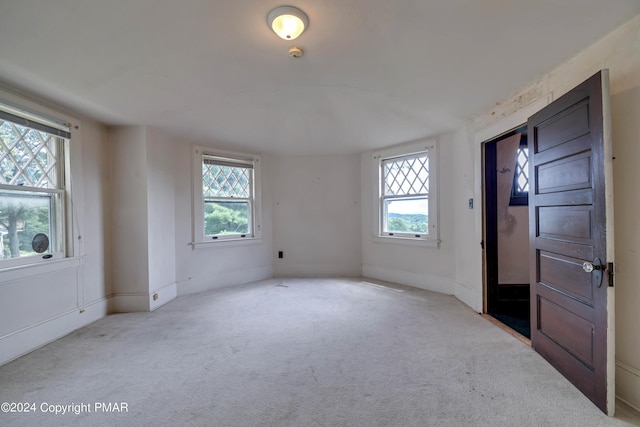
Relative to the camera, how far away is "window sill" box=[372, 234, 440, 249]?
12.6ft

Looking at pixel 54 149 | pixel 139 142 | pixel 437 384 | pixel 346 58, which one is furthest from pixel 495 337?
pixel 54 149

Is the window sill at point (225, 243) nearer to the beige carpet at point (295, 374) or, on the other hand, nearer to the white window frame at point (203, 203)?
the white window frame at point (203, 203)

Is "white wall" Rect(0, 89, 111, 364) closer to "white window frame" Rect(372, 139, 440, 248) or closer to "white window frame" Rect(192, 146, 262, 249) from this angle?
"white window frame" Rect(192, 146, 262, 249)

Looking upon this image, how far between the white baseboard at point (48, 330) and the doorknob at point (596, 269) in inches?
164

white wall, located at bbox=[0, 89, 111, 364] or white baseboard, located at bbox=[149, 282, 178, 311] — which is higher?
white wall, located at bbox=[0, 89, 111, 364]

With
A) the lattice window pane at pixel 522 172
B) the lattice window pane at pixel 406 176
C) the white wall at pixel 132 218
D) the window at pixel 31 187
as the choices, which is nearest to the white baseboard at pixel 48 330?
the white wall at pixel 132 218

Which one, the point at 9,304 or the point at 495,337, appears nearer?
the point at 9,304

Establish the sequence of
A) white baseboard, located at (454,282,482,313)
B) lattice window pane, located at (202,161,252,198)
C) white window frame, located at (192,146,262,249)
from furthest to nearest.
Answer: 1. lattice window pane, located at (202,161,252,198)
2. white window frame, located at (192,146,262,249)
3. white baseboard, located at (454,282,482,313)

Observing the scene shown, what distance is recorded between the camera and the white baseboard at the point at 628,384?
5.17 feet

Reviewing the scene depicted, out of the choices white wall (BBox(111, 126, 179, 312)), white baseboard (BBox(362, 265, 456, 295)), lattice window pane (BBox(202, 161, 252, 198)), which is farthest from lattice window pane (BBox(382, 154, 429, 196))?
white wall (BBox(111, 126, 179, 312))

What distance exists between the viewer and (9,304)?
2.18 m

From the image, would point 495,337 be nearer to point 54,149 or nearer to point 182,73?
point 182,73

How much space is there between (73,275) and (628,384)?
452 cm

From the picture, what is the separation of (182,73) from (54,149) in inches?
64.6
